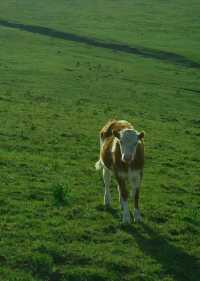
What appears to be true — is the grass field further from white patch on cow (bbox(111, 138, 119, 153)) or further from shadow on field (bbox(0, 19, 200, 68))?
white patch on cow (bbox(111, 138, 119, 153))

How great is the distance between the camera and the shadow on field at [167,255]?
11023 millimetres

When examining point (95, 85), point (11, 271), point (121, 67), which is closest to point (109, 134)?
point (11, 271)

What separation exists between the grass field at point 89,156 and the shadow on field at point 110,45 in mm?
185

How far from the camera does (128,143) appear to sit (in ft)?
42.7

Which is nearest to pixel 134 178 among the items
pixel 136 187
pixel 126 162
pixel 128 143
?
pixel 136 187

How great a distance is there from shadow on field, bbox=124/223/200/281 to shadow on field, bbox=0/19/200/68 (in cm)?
3749

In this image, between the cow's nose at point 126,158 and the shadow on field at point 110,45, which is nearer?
the cow's nose at point 126,158

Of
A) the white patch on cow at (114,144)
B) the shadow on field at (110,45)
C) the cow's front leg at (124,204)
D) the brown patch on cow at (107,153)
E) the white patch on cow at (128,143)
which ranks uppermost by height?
the white patch on cow at (128,143)

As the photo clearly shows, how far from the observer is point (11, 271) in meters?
10.4

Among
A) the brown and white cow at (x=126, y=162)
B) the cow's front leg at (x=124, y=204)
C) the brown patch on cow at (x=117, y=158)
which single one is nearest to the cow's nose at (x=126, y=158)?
the brown and white cow at (x=126, y=162)

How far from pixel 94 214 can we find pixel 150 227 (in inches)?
54.6

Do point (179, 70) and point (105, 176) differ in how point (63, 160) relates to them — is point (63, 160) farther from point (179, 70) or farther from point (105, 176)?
point (179, 70)

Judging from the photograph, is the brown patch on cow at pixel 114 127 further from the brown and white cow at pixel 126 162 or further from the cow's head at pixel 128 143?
the cow's head at pixel 128 143

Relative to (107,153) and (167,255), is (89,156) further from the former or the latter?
(167,255)
